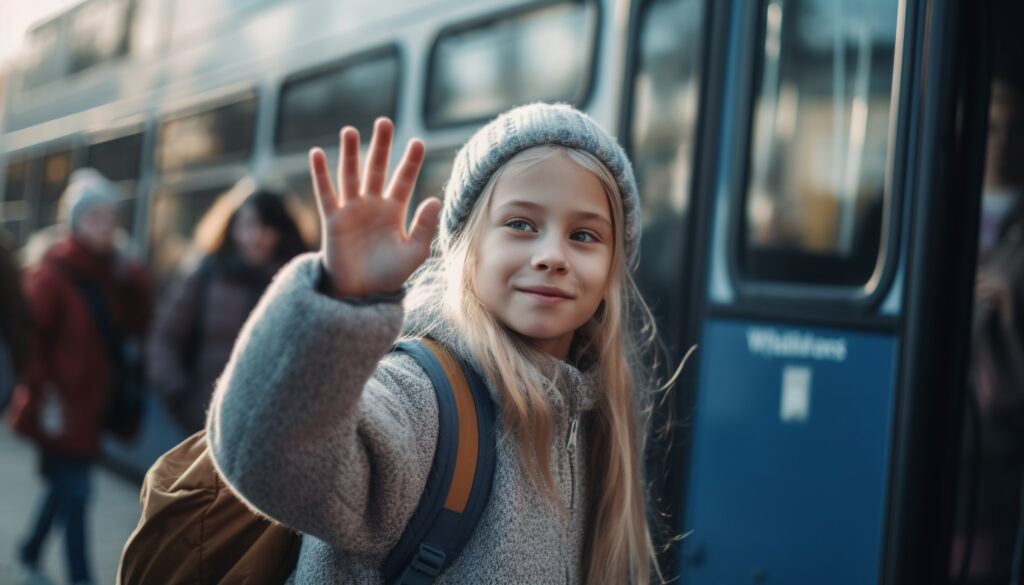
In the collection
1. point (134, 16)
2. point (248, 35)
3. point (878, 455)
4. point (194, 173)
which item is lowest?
point (878, 455)

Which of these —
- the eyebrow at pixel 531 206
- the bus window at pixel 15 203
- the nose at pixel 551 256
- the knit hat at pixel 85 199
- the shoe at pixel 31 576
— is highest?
the bus window at pixel 15 203

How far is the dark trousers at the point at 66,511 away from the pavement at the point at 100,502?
3.9 inches

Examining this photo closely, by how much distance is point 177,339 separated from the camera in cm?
431

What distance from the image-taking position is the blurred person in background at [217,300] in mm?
4254

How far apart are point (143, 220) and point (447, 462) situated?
6463mm

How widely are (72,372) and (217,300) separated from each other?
83 cm

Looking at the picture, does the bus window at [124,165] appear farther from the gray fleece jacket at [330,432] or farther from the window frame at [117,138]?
the gray fleece jacket at [330,432]

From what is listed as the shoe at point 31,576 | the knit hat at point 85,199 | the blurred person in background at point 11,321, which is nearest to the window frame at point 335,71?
the knit hat at point 85,199

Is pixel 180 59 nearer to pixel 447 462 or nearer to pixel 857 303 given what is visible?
pixel 857 303

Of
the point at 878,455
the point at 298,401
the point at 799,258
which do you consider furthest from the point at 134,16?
the point at 298,401

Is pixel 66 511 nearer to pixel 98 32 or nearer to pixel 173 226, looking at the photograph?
pixel 173 226

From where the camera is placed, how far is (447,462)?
125 cm

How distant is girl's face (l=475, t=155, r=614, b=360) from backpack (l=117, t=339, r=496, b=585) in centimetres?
12

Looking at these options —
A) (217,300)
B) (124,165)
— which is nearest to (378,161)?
(217,300)
